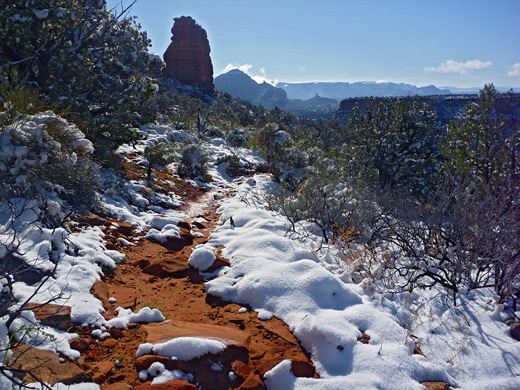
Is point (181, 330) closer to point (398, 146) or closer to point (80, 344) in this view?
point (80, 344)

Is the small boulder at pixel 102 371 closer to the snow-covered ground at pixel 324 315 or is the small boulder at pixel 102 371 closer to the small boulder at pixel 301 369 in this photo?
the snow-covered ground at pixel 324 315

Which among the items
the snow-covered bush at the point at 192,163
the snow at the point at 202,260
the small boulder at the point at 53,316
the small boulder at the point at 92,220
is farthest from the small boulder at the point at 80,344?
the snow-covered bush at the point at 192,163

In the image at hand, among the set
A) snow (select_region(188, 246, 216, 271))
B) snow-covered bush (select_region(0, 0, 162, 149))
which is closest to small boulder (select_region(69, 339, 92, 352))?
snow (select_region(188, 246, 216, 271))

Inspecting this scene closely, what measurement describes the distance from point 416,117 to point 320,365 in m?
11.7

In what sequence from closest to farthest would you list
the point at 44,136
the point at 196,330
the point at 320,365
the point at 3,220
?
the point at 320,365 < the point at 196,330 < the point at 3,220 < the point at 44,136

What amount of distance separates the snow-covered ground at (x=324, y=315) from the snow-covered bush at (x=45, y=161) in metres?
0.64

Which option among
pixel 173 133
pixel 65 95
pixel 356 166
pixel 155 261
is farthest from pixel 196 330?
pixel 173 133

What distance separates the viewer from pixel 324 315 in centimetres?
344

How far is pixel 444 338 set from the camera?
3361 mm

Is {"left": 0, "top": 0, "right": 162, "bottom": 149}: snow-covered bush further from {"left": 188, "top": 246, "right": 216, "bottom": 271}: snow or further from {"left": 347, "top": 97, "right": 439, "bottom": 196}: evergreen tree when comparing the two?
{"left": 347, "top": 97, "right": 439, "bottom": 196}: evergreen tree

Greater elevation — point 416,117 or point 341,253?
point 416,117

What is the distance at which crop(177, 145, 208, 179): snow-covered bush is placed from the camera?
1209 cm

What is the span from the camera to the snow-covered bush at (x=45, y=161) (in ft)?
14.8

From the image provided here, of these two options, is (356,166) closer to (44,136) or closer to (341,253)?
(341,253)
